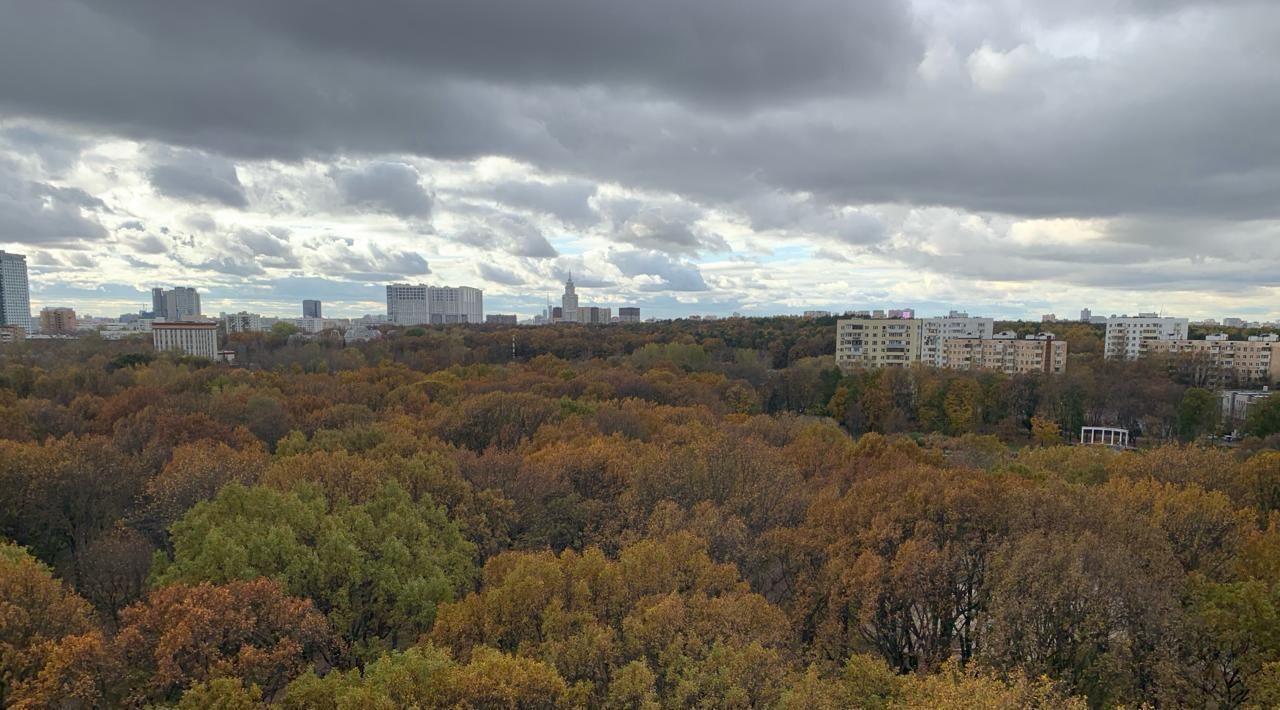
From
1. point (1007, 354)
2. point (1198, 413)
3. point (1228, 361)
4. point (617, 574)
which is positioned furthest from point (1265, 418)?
point (617, 574)

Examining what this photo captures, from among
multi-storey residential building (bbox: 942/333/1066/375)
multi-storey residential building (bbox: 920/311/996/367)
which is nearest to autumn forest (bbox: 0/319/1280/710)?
multi-storey residential building (bbox: 942/333/1066/375)

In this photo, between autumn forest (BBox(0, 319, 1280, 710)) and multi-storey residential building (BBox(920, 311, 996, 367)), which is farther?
multi-storey residential building (BBox(920, 311, 996, 367))

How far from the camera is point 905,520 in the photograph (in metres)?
21.4

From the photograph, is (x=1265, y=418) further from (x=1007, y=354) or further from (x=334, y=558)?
(x=334, y=558)

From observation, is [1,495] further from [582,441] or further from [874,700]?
[874,700]

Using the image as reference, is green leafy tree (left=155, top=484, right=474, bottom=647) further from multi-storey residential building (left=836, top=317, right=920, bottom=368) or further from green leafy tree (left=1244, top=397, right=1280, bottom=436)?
multi-storey residential building (left=836, top=317, right=920, bottom=368)

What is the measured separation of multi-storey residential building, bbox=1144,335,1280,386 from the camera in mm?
82562

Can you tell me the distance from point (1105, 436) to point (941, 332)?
53.6 m

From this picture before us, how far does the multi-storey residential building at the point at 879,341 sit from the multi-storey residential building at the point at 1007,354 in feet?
19.2

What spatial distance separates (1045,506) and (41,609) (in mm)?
25460

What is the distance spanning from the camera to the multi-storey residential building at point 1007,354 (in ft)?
302

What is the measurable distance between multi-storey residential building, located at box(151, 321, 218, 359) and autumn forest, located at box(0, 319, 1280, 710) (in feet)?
300

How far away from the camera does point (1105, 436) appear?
67000 mm

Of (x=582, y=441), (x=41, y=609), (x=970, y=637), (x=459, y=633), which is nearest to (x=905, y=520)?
(x=970, y=637)
